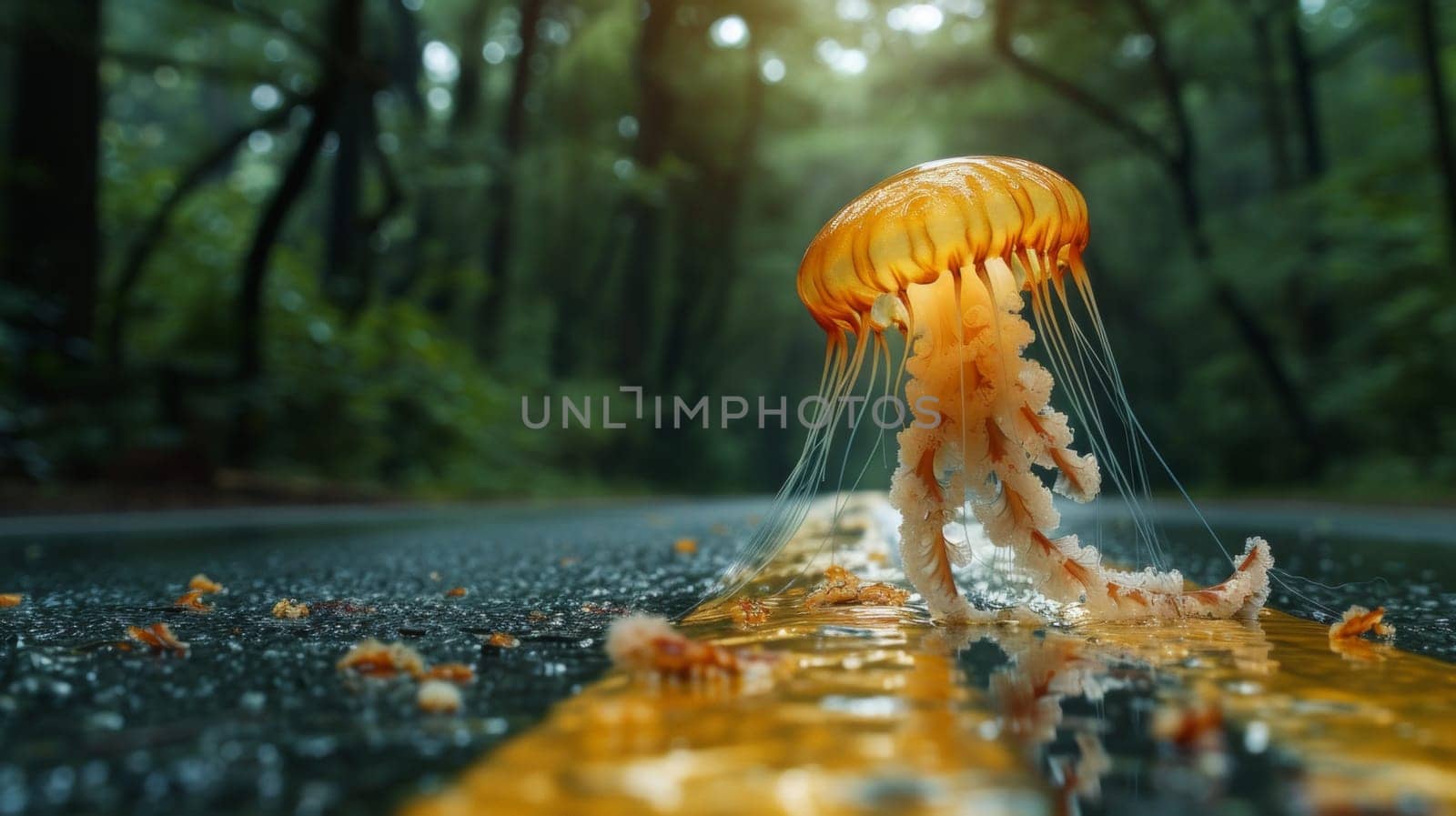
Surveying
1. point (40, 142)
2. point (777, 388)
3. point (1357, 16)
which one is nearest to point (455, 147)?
point (40, 142)

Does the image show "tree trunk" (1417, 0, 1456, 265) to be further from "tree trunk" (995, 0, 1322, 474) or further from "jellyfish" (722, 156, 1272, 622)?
"jellyfish" (722, 156, 1272, 622)

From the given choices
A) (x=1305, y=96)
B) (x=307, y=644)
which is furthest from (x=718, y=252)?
(x=307, y=644)

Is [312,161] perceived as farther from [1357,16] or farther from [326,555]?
[1357,16]

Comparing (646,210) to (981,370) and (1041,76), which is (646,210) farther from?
(981,370)

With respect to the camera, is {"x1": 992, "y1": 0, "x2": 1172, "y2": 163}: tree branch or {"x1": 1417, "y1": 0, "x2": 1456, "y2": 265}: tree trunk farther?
{"x1": 992, "y1": 0, "x2": 1172, "y2": 163}: tree branch

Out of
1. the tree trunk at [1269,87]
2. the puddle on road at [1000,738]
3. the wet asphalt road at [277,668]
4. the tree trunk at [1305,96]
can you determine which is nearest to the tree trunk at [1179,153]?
the tree trunk at [1305,96]

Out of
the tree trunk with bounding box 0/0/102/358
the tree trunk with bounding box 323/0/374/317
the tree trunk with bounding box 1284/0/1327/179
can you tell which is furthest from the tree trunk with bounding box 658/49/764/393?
the tree trunk with bounding box 0/0/102/358
